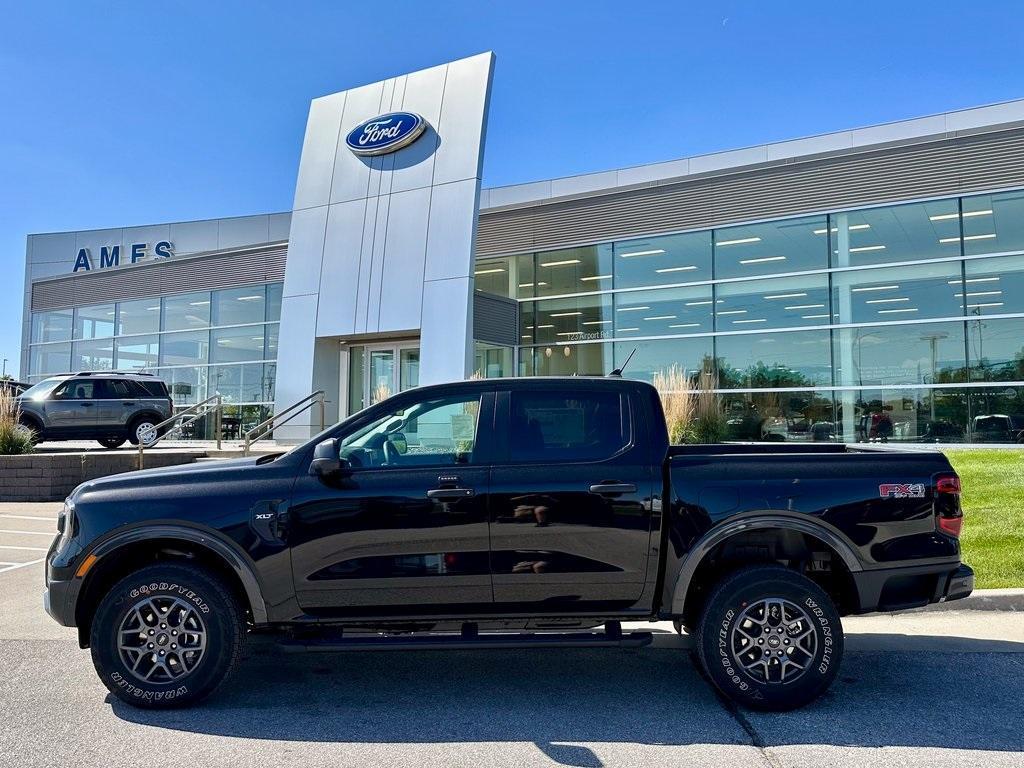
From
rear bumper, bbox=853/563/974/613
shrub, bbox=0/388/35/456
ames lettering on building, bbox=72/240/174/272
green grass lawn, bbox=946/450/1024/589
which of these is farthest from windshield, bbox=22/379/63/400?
ames lettering on building, bbox=72/240/174/272

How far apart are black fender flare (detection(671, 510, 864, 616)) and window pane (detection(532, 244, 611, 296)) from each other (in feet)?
55.1

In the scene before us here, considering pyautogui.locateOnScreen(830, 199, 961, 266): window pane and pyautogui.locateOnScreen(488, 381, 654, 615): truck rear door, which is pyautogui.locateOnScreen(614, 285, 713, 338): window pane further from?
pyautogui.locateOnScreen(488, 381, 654, 615): truck rear door

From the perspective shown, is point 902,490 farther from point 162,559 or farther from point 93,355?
point 93,355

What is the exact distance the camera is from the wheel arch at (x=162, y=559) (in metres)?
4.73

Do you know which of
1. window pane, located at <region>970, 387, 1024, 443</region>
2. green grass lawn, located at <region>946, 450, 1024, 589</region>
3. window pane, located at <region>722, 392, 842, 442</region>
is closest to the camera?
green grass lawn, located at <region>946, 450, 1024, 589</region>

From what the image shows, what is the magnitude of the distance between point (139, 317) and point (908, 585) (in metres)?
28.2

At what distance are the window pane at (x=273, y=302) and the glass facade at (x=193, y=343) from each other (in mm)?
30

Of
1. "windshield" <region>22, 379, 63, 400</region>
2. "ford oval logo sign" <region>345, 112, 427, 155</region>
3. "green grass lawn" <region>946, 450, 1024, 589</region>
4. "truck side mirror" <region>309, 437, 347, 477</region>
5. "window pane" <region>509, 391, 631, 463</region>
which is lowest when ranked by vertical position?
"green grass lawn" <region>946, 450, 1024, 589</region>

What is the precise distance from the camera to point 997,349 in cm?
1673

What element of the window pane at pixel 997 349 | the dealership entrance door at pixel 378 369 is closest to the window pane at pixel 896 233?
the window pane at pixel 997 349

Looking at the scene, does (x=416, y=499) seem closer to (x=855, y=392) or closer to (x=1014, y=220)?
(x=855, y=392)

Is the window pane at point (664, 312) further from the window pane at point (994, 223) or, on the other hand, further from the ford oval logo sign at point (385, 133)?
the ford oval logo sign at point (385, 133)

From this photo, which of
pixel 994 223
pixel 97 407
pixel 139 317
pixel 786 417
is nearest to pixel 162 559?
pixel 786 417

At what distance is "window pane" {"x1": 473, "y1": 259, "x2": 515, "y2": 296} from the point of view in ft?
74.6
